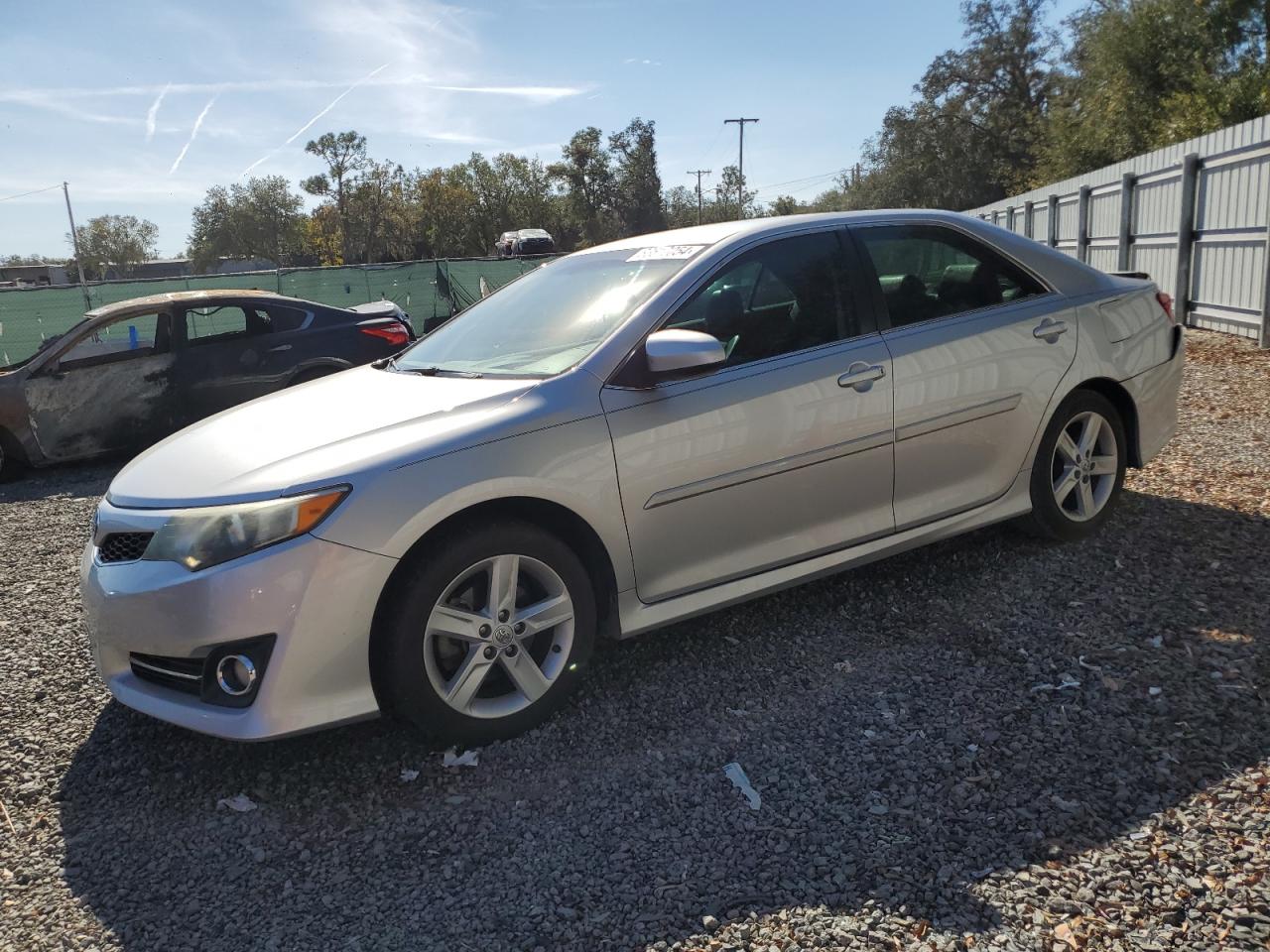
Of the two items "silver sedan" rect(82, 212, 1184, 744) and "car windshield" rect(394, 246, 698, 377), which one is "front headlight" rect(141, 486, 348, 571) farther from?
"car windshield" rect(394, 246, 698, 377)

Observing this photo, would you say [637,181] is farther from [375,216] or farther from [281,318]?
[281,318]

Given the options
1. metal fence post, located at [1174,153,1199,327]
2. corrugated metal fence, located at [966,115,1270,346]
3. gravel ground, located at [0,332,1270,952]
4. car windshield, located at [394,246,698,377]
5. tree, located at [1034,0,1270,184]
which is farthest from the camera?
tree, located at [1034,0,1270,184]

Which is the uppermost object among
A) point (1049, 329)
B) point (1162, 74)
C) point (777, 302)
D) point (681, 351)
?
point (1162, 74)

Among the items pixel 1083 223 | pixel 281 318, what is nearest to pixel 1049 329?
pixel 281 318

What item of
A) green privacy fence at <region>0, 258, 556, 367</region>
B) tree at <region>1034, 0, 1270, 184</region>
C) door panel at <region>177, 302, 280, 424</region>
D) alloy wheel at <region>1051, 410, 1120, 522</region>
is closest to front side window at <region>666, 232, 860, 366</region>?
alloy wheel at <region>1051, 410, 1120, 522</region>

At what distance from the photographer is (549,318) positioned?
4.03 metres

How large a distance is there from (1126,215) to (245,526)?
1435cm

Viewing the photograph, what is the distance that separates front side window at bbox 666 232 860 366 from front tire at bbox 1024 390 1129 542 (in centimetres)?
123

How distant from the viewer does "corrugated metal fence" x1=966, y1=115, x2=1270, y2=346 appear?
10.4m

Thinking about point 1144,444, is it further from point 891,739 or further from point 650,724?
point 650,724

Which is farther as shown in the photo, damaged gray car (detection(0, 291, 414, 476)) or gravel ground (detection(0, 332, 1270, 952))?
damaged gray car (detection(0, 291, 414, 476))

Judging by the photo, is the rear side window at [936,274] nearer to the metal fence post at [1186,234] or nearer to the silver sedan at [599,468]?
the silver sedan at [599,468]

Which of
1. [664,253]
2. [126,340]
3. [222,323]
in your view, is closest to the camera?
[664,253]

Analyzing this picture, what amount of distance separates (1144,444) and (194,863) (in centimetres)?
447
